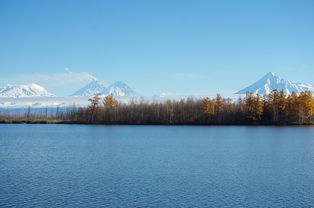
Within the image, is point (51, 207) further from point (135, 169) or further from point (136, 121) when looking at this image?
point (136, 121)

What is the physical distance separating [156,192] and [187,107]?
9505 centimetres

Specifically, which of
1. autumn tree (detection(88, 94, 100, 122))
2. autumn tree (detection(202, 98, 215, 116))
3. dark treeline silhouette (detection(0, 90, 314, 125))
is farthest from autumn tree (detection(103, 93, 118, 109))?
autumn tree (detection(202, 98, 215, 116))

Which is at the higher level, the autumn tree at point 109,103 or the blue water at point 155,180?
the autumn tree at point 109,103

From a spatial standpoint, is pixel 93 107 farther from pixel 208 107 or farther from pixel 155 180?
pixel 155 180

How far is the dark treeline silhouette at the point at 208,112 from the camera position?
329 ft

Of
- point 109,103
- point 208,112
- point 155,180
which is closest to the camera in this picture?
point 155,180

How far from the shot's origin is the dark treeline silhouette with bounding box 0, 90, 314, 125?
10038 centimetres

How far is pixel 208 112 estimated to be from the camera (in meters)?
104

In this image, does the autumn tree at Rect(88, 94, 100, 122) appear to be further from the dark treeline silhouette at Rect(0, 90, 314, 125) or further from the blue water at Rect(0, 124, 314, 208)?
the blue water at Rect(0, 124, 314, 208)

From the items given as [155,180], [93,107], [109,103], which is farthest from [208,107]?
[155,180]

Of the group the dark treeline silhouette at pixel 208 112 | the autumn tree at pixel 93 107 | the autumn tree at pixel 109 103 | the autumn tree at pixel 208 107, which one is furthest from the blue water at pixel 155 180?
the autumn tree at pixel 109 103

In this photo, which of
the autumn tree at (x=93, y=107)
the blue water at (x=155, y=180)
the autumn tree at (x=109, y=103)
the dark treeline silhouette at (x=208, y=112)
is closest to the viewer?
the blue water at (x=155, y=180)

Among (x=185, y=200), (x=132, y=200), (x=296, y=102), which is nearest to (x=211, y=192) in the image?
(x=185, y=200)

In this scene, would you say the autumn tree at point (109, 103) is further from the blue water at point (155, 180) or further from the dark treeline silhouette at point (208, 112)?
the blue water at point (155, 180)
